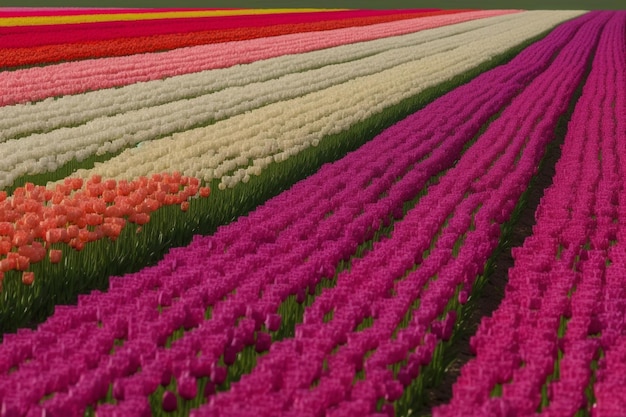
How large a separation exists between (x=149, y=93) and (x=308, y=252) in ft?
30.7

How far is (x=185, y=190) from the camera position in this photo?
25.3ft

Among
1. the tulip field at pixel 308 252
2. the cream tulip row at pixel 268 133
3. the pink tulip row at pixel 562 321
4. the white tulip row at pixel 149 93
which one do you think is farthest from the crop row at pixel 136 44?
the pink tulip row at pixel 562 321

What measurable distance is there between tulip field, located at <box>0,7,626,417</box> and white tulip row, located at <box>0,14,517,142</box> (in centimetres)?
9

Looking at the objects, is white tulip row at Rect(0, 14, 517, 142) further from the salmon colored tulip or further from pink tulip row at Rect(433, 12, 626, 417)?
pink tulip row at Rect(433, 12, 626, 417)

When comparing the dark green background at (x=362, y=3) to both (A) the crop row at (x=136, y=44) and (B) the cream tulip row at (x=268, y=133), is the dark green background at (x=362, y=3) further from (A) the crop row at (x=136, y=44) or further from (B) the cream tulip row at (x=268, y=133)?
(B) the cream tulip row at (x=268, y=133)

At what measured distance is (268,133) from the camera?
11117 mm

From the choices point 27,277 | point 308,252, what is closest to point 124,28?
point 308,252

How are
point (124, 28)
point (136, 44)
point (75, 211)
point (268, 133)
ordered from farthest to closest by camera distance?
point (124, 28), point (136, 44), point (268, 133), point (75, 211)

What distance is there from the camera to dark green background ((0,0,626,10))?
5269cm

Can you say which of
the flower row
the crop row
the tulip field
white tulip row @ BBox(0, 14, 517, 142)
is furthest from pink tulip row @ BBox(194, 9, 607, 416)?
the crop row

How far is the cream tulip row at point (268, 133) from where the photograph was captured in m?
8.81

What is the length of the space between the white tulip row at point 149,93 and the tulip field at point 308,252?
0.09 metres

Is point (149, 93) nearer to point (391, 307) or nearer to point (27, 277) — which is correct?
point (27, 277)

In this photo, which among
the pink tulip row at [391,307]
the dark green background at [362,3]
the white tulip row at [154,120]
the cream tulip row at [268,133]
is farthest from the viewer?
the dark green background at [362,3]
